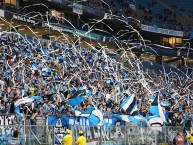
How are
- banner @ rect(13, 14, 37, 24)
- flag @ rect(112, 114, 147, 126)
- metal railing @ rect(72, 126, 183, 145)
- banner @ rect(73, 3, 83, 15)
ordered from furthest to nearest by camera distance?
banner @ rect(73, 3, 83, 15) → banner @ rect(13, 14, 37, 24) → flag @ rect(112, 114, 147, 126) → metal railing @ rect(72, 126, 183, 145)

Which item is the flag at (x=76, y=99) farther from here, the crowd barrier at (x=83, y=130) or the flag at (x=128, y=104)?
the flag at (x=128, y=104)

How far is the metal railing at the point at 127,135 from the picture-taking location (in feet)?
58.6

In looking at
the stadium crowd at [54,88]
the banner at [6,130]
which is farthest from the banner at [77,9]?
the banner at [6,130]

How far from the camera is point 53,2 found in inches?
1813

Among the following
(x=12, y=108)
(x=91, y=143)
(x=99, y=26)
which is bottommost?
(x=91, y=143)

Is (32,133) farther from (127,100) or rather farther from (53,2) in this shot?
(53,2)

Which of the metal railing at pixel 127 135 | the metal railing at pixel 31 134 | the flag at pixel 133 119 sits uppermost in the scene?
the metal railing at pixel 31 134

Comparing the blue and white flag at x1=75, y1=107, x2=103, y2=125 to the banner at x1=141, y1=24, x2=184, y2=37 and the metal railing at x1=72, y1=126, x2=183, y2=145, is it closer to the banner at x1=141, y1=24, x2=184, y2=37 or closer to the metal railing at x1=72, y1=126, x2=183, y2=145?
the metal railing at x1=72, y1=126, x2=183, y2=145

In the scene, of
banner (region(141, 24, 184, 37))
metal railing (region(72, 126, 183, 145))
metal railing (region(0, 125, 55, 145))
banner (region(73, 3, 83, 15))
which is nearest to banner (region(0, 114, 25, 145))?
metal railing (region(0, 125, 55, 145))

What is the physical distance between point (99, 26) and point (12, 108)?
43.2 meters

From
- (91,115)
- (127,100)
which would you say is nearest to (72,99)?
(91,115)

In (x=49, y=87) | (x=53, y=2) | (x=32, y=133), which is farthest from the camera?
(x=53, y=2)

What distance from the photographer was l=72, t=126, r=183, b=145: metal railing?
17858mm

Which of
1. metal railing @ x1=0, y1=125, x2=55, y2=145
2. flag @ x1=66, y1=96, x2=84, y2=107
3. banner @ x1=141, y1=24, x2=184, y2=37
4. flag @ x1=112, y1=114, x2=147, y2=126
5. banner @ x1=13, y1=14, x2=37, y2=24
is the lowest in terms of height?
flag @ x1=112, y1=114, x2=147, y2=126
